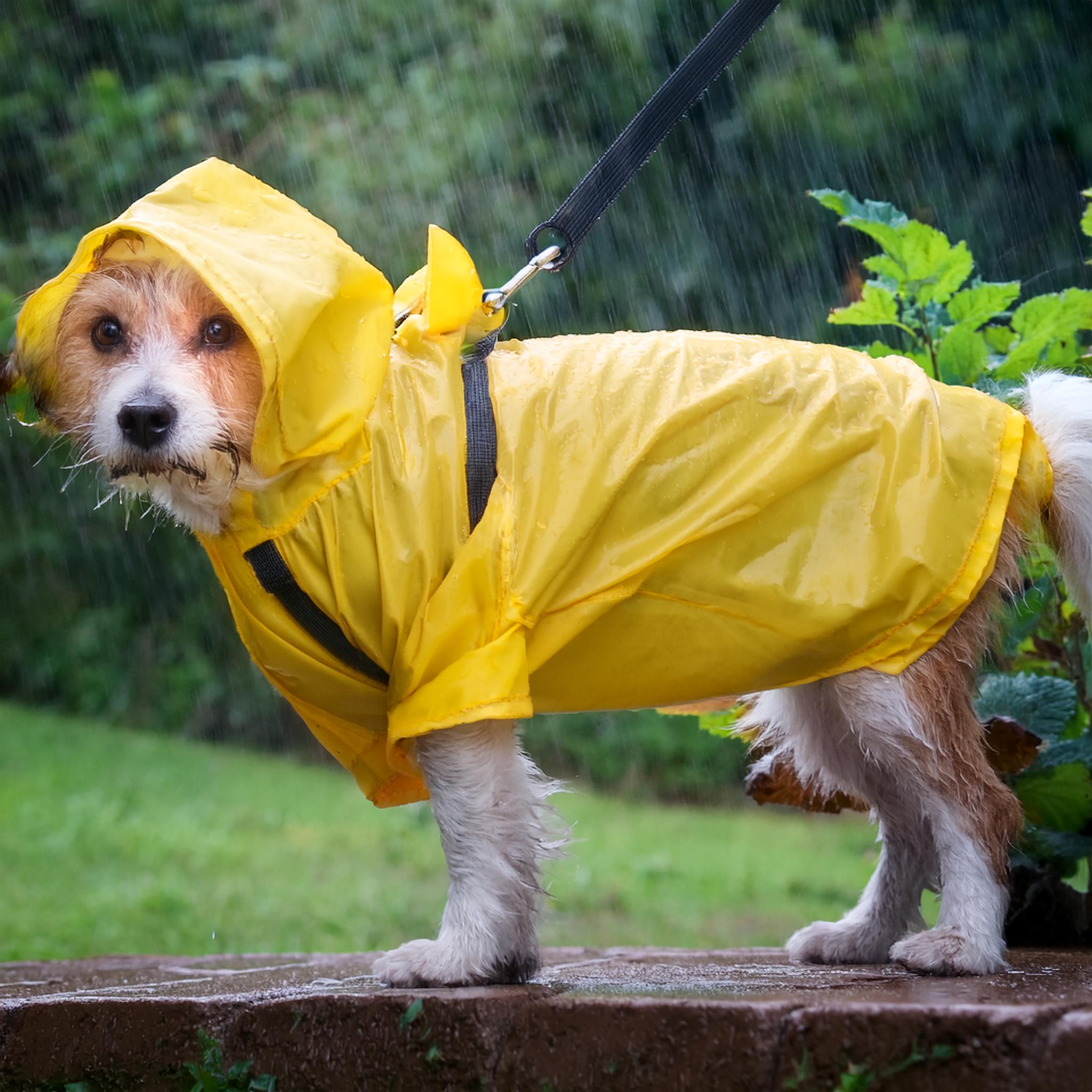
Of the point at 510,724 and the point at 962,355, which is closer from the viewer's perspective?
the point at 510,724

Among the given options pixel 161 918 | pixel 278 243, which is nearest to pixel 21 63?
pixel 161 918

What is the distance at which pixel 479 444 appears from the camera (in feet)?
9.57

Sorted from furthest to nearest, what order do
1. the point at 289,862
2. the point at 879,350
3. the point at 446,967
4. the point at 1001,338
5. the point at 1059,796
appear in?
the point at 289,862, the point at 1001,338, the point at 879,350, the point at 1059,796, the point at 446,967

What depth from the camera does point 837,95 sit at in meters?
8.26

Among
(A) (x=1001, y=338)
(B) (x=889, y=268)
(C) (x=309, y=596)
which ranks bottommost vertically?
(C) (x=309, y=596)

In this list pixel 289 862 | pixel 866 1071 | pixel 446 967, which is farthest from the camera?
pixel 289 862

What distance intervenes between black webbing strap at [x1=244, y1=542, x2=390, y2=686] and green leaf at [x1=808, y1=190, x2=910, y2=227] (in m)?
1.77

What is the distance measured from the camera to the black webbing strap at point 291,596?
288 centimetres

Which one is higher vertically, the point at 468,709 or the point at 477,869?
the point at 468,709

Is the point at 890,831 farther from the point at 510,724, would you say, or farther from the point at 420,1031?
the point at 420,1031

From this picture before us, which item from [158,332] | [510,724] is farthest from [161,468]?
[510,724]

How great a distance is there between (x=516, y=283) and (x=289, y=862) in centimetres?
580

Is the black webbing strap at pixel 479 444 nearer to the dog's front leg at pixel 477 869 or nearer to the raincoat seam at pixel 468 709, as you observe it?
the raincoat seam at pixel 468 709

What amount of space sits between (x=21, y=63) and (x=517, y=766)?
8.31 metres
